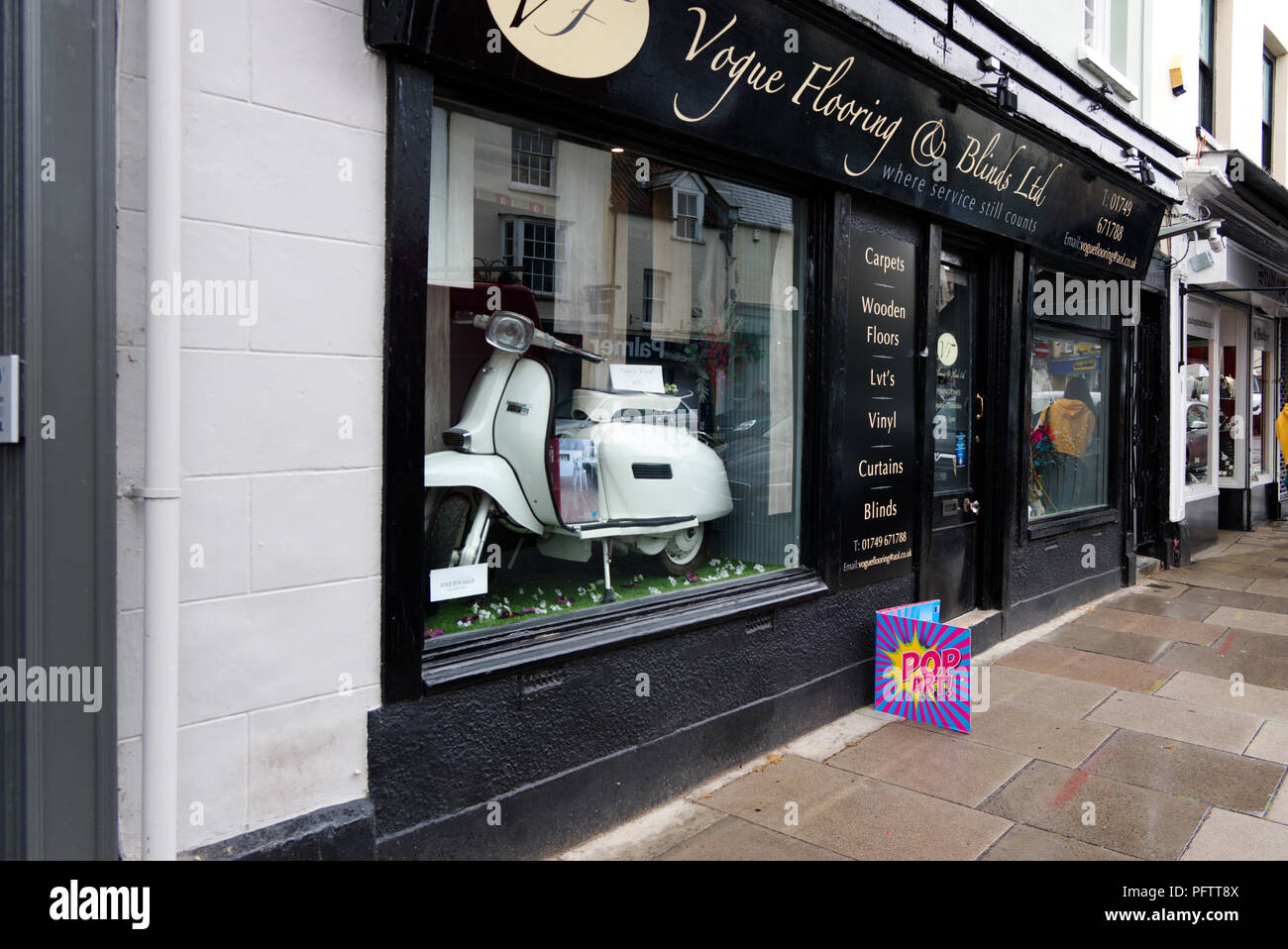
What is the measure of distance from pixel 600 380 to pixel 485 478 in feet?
2.83

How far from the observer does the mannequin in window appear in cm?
802

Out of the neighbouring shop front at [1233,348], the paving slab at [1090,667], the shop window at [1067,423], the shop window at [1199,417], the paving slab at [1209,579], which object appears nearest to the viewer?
the paving slab at [1090,667]

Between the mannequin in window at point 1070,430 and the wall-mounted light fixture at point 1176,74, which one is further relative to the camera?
the wall-mounted light fixture at point 1176,74

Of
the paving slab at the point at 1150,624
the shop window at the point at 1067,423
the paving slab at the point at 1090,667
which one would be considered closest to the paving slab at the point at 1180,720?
the paving slab at the point at 1090,667

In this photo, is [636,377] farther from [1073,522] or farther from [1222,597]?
[1222,597]

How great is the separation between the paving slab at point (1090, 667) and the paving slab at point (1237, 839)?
74.5 inches

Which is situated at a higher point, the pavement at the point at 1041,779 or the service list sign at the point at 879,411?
the service list sign at the point at 879,411

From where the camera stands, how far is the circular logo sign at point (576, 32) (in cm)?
318

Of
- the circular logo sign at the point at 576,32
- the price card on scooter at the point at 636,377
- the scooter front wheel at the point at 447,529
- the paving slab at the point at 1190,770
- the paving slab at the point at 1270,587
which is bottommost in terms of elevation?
the paving slab at the point at 1190,770

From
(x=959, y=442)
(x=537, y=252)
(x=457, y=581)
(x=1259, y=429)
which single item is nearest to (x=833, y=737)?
(x=457, y=581)

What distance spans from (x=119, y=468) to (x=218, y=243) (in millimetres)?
690

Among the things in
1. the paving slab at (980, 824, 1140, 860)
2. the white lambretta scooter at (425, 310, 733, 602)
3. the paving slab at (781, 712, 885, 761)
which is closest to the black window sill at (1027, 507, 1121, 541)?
the paving slab at (781, 712, 885, 761)

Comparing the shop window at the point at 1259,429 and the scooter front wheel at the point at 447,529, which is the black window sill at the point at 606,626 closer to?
the scooter front wheel at the point at 447,529
